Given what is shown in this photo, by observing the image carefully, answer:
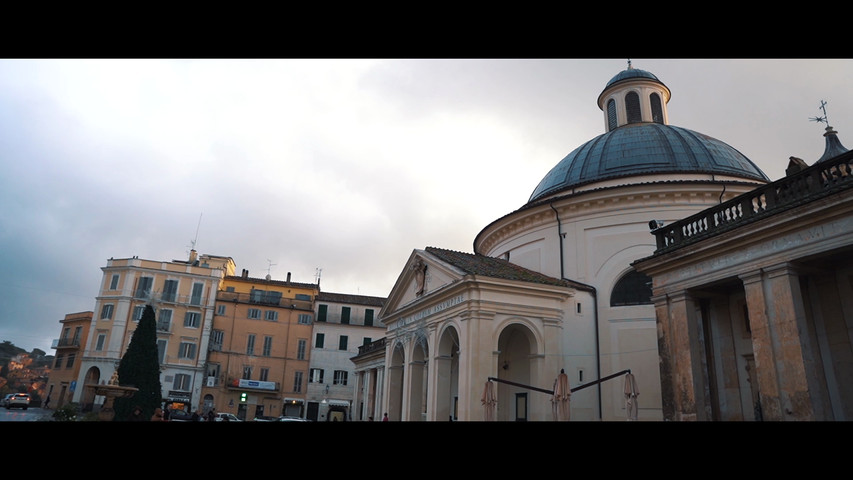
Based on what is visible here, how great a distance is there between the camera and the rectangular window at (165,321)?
40812 mm

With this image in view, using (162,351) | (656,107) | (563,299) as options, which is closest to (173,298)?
(162,351)

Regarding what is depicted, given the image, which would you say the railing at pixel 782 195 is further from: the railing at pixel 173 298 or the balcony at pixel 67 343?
the balcony at pixel 67 343

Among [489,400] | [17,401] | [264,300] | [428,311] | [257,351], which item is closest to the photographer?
[489,400]

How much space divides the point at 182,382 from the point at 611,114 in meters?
34.3

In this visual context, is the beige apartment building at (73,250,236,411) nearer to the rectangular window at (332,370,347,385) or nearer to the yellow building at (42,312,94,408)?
the yellow building at (42,312,94,408)

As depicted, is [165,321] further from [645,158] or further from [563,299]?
[645,158]

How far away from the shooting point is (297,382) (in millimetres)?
44000

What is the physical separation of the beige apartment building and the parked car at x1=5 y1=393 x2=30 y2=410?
4.89m

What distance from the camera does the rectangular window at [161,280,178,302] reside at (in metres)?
41.6

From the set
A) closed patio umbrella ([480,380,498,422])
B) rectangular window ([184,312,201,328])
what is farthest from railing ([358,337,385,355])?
closed patio umbrella ([480,380,498,422])

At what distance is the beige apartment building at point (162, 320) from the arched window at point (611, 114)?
1225 inches
